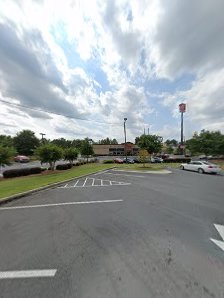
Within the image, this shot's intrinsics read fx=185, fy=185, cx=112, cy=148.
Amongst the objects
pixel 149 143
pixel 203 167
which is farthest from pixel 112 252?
pixel 149 143

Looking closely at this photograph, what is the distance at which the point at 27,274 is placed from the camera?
121 inches

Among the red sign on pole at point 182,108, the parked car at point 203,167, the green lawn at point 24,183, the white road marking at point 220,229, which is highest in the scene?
the red sign on pole at point 182,108

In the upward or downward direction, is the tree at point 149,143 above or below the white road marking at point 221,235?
above

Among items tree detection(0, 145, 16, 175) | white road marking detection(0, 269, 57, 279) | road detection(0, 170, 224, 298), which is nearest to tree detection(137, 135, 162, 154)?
tree detection(0, 145, 16, 175)

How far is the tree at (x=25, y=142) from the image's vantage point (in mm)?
70812

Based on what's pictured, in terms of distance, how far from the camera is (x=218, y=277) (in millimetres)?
2918

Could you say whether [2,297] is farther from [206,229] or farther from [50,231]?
[206,229]

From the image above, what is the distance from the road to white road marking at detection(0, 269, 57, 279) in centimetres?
2

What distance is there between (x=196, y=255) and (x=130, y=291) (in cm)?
169

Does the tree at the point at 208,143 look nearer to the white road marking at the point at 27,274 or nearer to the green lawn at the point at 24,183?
the green lawn at the point at 24,183

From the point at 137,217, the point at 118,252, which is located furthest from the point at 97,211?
the point at 118,252

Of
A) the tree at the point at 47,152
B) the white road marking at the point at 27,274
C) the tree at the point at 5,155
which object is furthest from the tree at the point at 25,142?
the white road marking at the point at 27,274

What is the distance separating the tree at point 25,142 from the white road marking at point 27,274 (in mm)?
71954

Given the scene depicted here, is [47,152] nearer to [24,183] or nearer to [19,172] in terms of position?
[19,172]
